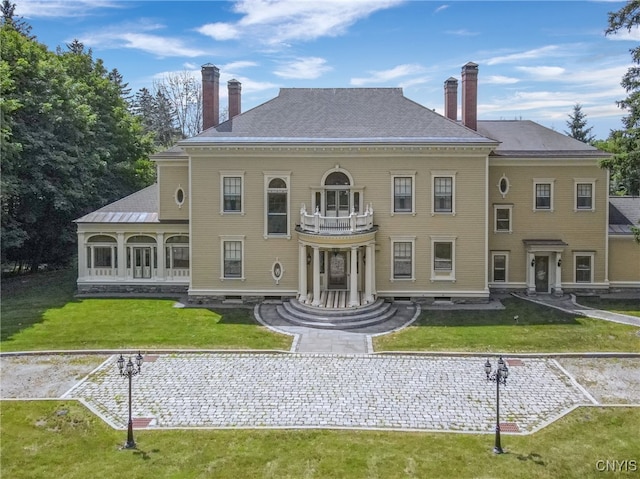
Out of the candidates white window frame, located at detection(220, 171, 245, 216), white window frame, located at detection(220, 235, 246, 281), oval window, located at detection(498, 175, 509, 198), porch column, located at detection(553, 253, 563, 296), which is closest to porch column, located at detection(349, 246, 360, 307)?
white window frame, located at detection(220, 235, 246, 281)

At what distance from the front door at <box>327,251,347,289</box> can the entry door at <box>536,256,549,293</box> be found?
34.0 feet

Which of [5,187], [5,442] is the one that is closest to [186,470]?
[5,442]

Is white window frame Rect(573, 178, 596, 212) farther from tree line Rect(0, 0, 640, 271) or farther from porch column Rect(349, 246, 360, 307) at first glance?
porch column Rect(349, 246, 360, 307)

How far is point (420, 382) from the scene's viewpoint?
1536 cm

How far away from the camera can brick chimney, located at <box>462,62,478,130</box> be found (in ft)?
85.0

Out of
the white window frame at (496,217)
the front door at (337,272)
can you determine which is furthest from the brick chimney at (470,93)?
the front door at (337,272)

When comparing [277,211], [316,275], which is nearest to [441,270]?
[316,275]

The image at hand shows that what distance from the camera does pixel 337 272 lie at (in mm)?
24750

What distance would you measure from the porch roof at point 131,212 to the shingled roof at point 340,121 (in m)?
5.95

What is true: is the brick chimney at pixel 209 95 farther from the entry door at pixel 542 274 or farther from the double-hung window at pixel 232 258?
the entry door at pixel 542 274

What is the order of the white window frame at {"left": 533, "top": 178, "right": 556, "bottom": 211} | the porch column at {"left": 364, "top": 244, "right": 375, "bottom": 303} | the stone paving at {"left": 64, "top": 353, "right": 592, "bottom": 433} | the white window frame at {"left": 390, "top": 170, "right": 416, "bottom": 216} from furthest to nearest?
1. the white window frame at {"left": 533, "top": 178, "right": 556, "bottom": 211}
2. the white window frame at {"left": 390, "top": 170, "right": 416, "bottom": 216}
3. the porch column at {"left": 364, "top": 244, "right": 375, "bottom": 303}
4. the stone paving at {"left": 64, "top": 353, "right": 592, "bottom": 433}

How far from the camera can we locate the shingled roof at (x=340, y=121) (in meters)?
23.4

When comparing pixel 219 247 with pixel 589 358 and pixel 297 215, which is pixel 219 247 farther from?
pixel 589 358

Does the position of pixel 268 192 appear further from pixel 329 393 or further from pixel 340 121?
pixel 329 393
